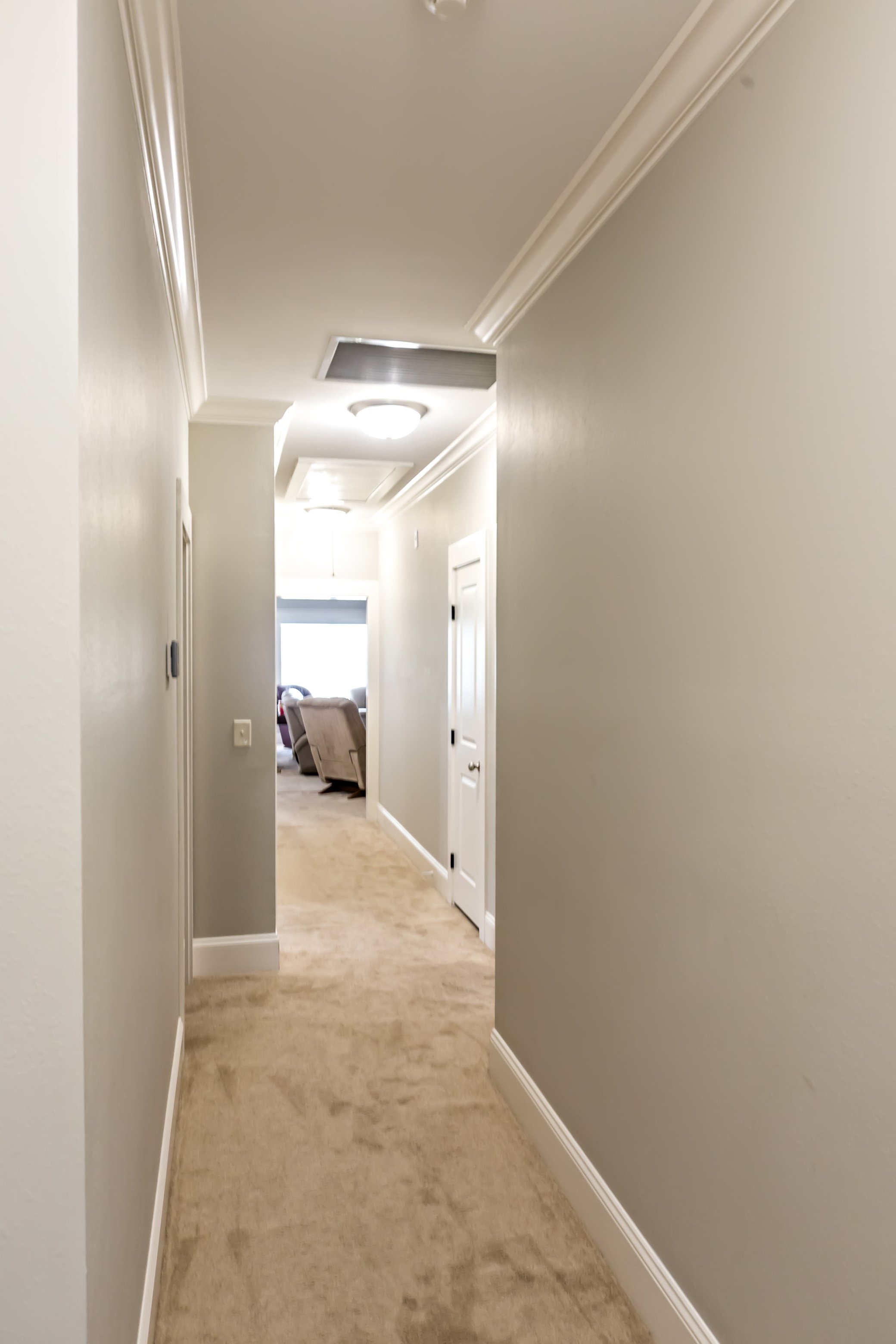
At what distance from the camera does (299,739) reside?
1065 cm

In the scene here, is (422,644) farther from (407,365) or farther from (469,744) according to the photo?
(407,365)

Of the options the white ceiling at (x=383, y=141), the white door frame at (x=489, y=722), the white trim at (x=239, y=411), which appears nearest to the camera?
the white ceiling at (x=383, y=141)

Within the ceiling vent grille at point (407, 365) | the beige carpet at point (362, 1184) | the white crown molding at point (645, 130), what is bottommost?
the beige carpet at point (362, 1184)

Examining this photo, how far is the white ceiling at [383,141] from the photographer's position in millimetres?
1604

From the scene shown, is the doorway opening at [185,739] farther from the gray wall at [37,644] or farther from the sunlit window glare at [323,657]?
the sunlit window glare at [323,657]

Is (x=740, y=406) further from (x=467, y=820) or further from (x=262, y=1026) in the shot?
(x=467, y=820)

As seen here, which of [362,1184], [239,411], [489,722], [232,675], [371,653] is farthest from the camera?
[371,653]

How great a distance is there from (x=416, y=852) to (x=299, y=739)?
4.89 m

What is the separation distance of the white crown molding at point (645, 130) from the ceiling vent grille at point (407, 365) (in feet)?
2.04

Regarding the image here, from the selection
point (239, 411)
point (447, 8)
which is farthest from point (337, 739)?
point (447, 8)

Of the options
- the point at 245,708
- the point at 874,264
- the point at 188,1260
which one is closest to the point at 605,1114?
the point at 188,1260

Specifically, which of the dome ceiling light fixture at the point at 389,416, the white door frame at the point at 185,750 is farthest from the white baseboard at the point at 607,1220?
the dome ceiling light fixture at the point at 389,416

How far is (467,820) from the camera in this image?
15.8 ft

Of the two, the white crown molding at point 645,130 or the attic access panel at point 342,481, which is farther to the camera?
the attic access panel at point 342,481
